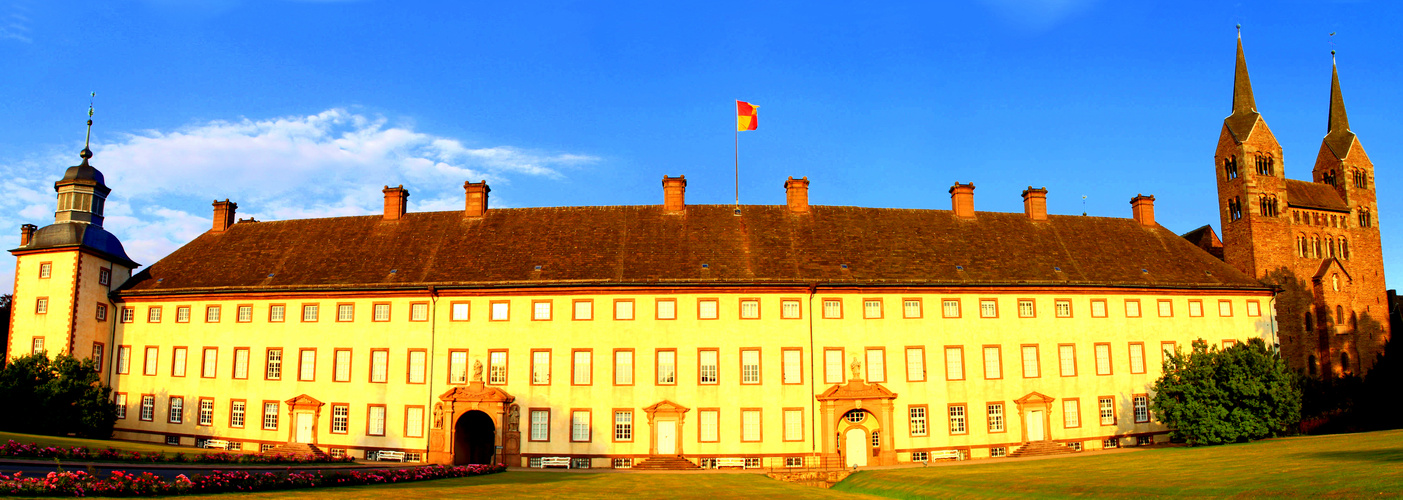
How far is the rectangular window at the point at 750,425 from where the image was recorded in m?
43.1

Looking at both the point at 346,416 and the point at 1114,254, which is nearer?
the point at 346,416

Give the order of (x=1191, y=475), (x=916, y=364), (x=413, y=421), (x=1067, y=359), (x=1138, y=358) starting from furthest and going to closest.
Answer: (x=1138, y=358)
(x=1067, y=359)
(x=916, y=364)
(x=413, y=421)
(x=1191, y=475)

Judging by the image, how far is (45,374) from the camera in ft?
148

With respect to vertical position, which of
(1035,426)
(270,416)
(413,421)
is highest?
(270,416)

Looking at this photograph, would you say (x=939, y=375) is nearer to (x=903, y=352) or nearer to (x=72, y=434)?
Answer: (x=903, y=352)

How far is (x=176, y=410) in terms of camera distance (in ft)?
155

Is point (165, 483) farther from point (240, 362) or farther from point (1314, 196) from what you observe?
point (1314, 196)

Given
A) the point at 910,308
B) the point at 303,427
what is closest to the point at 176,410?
the point at 303,427

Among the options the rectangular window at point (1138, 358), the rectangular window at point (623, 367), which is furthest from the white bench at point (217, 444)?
the rectangular window at point (1138, 358)

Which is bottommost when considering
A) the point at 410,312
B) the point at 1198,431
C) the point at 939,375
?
the point at 1198,431

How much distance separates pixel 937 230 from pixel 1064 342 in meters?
9.38

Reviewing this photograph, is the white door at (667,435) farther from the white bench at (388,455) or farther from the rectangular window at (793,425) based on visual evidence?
the white bench at (388,455)

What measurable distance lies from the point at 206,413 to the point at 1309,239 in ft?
218

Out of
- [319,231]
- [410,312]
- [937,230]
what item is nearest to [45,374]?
[319,231]
